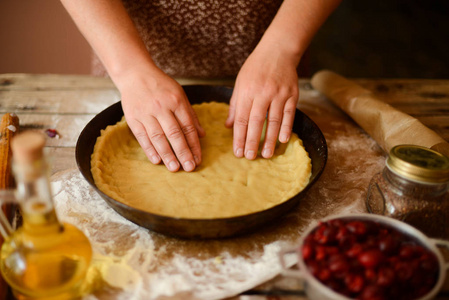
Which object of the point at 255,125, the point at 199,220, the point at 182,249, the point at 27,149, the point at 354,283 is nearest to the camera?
the point at 27,149

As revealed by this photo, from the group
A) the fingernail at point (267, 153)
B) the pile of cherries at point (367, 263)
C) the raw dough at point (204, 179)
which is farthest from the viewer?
the fingernail at point (267, 153)

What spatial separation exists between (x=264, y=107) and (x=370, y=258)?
68 centimetres

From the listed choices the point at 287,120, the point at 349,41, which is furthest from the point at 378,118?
the point at 349,41

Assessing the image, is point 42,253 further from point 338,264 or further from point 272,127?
point 272,127

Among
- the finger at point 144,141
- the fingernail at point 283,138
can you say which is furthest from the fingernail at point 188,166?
the fingernail at point 283,138

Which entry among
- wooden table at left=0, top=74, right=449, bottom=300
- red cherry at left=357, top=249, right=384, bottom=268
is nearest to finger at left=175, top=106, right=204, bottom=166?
wooden table at left=0, top=74, right=449, bottom=300

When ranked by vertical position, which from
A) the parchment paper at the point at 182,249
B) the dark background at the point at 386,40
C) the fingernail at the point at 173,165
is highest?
the fingernail at the point at 173,165

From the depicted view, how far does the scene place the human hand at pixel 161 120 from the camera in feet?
4.18

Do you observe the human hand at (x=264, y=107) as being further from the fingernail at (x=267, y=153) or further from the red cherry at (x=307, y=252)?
the red cherry at (x=307, y=252)

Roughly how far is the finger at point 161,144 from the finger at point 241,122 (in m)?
0.24

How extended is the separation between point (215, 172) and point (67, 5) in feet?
2.78

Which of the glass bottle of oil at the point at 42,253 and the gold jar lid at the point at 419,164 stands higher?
the gold jar lid at the point at 419,164

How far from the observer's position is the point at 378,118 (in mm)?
1536

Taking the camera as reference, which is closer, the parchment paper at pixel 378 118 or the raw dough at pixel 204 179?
the raw dough at pixel 204 179
